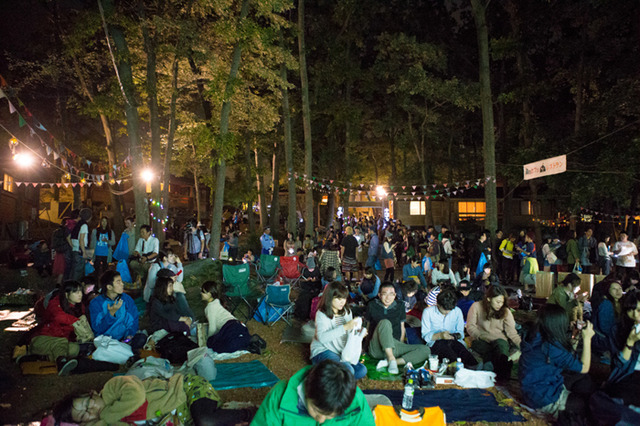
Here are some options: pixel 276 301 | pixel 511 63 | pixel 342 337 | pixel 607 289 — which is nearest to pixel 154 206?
pixel 276 301

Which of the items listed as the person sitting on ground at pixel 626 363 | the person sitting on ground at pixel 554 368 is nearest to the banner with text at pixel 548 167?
the person sitting on ground at pixel 626 363

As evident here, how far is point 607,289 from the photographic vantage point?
6.78 metres

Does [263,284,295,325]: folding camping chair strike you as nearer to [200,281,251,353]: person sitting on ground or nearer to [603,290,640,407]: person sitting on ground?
[200,281,251,353]: person sitting on ground

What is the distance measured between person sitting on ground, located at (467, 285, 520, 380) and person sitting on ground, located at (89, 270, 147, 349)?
4603mm

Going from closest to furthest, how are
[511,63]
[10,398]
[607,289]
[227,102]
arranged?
[10,398], [607,289], [227,102], [511,63]

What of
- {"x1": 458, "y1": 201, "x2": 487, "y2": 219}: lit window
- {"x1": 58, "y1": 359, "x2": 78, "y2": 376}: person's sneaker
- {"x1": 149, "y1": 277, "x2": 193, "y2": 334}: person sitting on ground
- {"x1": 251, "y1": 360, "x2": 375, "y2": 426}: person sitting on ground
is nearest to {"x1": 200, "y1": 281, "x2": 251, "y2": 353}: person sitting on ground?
{"x1": 149, "y1": 277, "x2": 193, "y2": 334}: person sitting on ground

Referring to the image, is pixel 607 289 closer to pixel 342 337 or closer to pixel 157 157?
pixel 342 337

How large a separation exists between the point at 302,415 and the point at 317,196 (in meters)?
36.8

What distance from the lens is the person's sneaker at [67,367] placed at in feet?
17.0

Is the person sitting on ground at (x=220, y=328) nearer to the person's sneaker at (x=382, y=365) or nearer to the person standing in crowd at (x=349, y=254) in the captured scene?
the person's sneaker at (x=382, y=365)

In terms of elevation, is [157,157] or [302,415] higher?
[157,157]

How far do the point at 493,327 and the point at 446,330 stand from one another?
2.03ft

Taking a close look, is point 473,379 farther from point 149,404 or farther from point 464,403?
point 149,404

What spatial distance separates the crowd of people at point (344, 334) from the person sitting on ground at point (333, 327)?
0.01 meters
